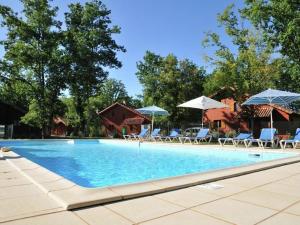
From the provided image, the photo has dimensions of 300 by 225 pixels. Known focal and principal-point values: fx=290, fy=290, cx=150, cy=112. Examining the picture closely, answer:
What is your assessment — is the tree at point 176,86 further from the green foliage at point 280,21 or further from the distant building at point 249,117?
the green foliage at point 280,21

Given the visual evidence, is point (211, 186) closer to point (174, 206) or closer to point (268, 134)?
point (174, 206)

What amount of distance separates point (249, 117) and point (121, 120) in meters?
16.8

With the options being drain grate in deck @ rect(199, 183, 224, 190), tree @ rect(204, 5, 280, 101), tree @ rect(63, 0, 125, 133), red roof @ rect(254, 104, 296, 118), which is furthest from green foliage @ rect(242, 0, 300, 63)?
drain grate in deck @ rect(199, 183, 224, 190)

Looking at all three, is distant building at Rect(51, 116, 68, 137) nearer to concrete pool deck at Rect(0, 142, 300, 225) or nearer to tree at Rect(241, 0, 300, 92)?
tree at Rect(241, 0, 300, 92)

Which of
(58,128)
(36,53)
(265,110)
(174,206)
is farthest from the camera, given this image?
(58,128)

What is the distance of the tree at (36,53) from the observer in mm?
27469

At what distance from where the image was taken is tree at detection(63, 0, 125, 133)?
3134 centimetres

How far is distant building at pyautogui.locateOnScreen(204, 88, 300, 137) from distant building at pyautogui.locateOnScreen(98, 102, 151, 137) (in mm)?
8661

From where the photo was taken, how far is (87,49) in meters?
32.0

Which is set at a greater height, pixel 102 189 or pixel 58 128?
pixel 58 128

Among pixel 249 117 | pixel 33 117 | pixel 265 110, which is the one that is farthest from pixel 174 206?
pixel 33 117

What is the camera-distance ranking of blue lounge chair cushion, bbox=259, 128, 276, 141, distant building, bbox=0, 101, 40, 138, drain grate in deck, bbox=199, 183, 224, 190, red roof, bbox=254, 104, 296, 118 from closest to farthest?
drain grate in deck, bbox=199, 183, 224, 190 < blue lounge chair cushion, bbox=259, 128, 276, 141 < red roof, bbox=254, 104, 296, 118 < distant building, bbox=0, 101, 40, 138

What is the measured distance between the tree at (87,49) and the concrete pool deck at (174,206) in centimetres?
2738

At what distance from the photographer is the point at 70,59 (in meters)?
30.4
